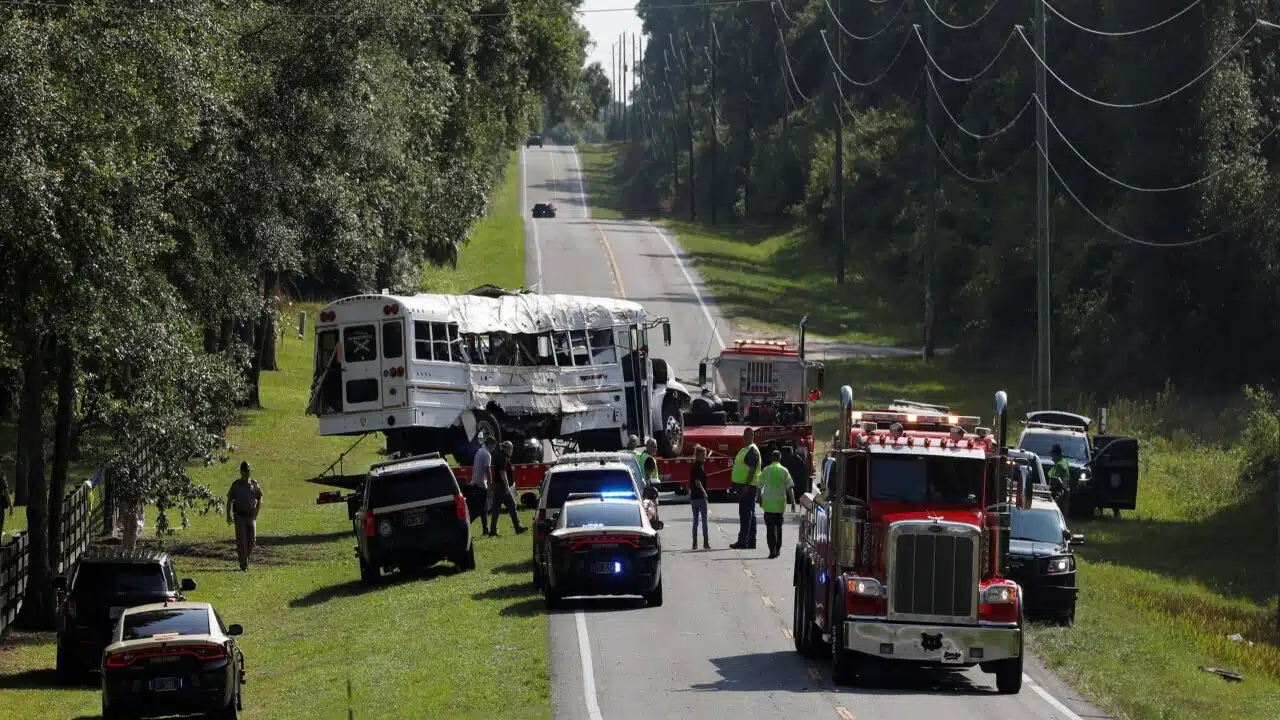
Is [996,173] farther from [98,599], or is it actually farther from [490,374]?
[98,599]

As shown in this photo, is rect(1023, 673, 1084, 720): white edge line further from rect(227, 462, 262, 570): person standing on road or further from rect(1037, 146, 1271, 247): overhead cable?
rect(1037, 146, 1271, 247): overhead cable

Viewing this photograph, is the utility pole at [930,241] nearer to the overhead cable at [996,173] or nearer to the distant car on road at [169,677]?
the overhead cable at [996,173]

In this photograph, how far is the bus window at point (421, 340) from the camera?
3631cm

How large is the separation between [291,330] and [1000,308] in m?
29.1

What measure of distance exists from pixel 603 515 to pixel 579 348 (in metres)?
15.7

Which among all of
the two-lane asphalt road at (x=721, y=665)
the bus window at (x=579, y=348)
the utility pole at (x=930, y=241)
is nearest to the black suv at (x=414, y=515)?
the two-lane asphalt road at (x=721, y=665)

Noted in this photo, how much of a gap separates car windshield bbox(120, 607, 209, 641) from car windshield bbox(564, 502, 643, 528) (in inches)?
236

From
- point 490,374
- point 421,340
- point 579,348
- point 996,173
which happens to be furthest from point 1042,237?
point 996,173

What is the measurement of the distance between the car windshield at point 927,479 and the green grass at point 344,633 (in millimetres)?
4296

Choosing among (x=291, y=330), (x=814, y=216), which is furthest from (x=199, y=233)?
(x=814, y=216)

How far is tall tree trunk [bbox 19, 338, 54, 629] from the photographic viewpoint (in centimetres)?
2823

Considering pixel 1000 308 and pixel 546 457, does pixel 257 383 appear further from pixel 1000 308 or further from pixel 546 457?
pixel 1000 308

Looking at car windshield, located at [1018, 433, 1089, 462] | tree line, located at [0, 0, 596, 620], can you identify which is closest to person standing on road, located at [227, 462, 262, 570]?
tree line, located at [0, 0, 596, 620]

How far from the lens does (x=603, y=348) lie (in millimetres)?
41344
